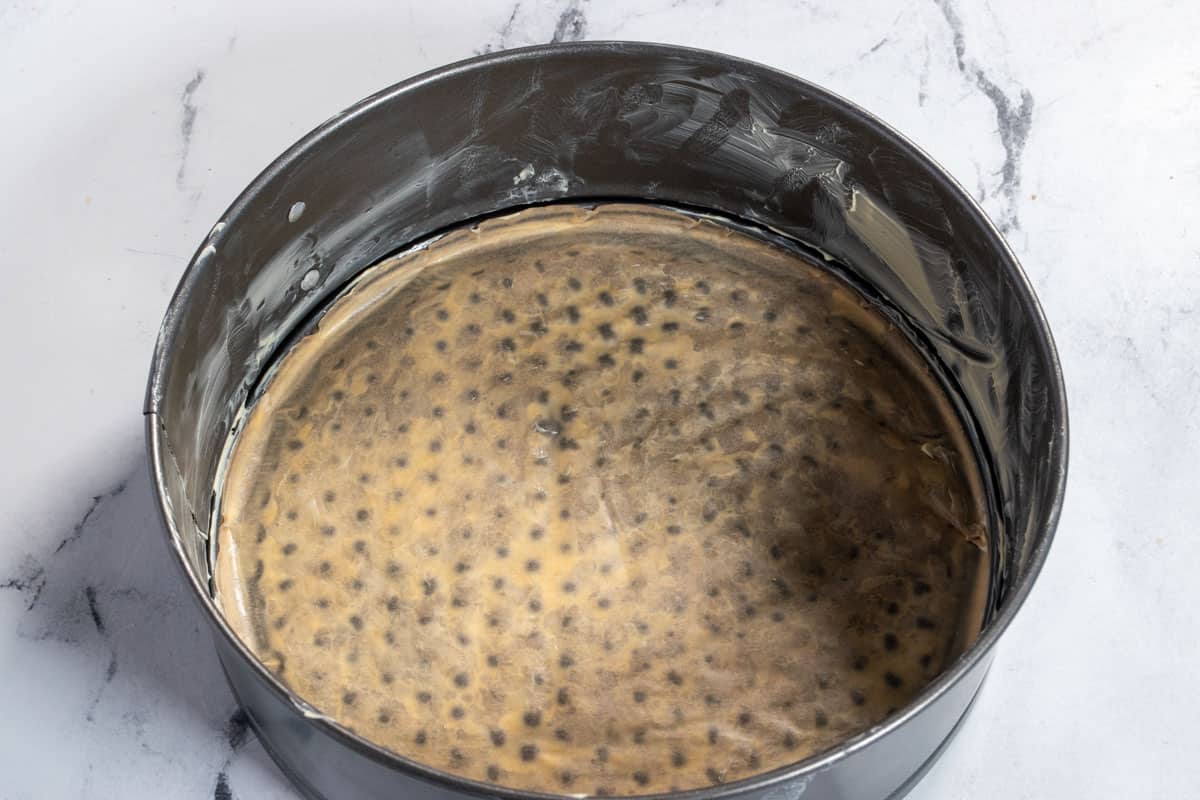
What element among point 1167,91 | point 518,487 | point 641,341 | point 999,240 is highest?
point 1167,91

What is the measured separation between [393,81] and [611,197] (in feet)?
0.51

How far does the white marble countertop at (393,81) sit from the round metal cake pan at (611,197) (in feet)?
0.19

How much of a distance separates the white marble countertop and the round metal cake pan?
6 cm

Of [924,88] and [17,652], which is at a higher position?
[924,88]

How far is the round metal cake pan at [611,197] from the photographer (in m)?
0.87

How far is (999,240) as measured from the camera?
90 cm

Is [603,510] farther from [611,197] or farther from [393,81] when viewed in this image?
[393,81]

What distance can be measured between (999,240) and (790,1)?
0.29m

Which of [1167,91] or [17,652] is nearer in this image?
[17,652]

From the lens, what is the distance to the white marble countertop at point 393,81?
0.95 metres

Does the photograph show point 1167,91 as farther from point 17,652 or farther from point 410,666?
point 17,652

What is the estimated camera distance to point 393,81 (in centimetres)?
110

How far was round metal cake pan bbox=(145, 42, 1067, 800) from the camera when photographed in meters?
0.87

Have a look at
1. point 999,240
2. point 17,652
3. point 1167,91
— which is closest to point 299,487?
point 17,652
